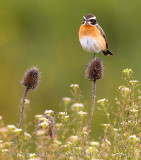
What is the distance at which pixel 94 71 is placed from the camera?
5.61 meters

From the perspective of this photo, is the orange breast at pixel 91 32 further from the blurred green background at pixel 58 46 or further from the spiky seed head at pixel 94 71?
the blurred green background at pixel 58 46

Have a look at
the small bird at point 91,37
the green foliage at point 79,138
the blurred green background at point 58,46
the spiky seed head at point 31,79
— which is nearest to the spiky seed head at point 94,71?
the green foliage at point 79,138

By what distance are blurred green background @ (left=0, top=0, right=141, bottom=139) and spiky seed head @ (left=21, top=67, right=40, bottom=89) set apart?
6.38m

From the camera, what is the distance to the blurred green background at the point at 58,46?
41.4 ft

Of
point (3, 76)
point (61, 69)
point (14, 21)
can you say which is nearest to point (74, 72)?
point (61, 69)

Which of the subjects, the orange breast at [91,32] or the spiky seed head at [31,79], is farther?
the orange breast at [91,32]

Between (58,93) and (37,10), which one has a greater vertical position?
(37,10)

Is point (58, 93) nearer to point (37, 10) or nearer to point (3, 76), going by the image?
point (3, 76)

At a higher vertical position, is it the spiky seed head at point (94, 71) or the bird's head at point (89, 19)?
the bird's head at point (89, 19)

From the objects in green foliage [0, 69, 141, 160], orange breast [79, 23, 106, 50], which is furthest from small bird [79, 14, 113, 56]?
green foliage [0, 69, 141, 160]

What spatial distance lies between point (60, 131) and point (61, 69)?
27.4ft

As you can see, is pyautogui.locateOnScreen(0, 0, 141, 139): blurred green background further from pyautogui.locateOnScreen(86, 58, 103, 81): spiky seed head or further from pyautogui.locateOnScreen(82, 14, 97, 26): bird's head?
pyautogui.locateOnScreen(86, 58, 103, 81): spiky seed head

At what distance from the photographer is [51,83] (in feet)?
43.5

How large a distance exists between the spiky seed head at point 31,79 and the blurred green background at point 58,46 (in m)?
6.38
